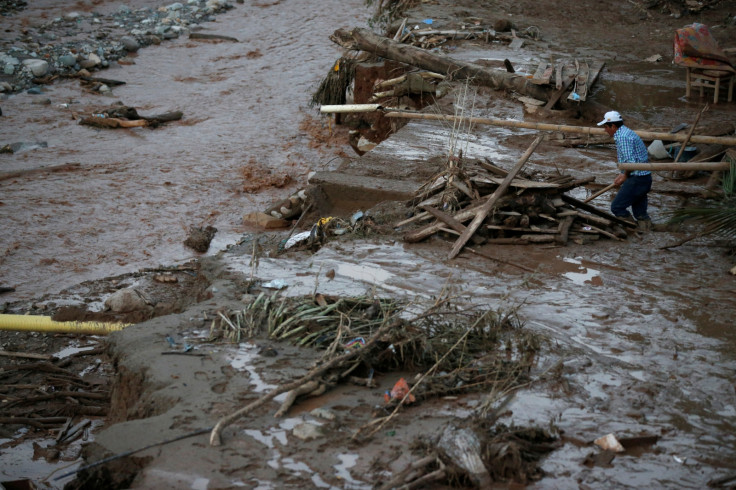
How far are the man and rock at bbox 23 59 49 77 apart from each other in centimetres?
1174

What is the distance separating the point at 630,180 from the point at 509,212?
1359mm

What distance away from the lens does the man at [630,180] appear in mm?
7102

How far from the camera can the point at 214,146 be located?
11.6 m

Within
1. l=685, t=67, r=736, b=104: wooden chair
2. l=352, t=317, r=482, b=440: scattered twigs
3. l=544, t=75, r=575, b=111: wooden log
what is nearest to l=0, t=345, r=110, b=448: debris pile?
l=352, t=317, r=482, b=440: scattered twigs

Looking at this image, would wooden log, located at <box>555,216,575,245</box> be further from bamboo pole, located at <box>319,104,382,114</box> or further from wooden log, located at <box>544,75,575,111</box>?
wooden log, located at <box>544,75,575,111</box>

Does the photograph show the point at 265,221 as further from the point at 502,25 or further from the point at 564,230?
the point at 502,25

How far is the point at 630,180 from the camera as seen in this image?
7.12m

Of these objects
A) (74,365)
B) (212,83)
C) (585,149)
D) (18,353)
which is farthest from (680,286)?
(212,83)

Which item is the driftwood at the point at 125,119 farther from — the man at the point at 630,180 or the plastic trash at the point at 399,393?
the plastic trash at the point at 399,393

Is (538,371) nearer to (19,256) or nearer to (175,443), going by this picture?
(175,443)

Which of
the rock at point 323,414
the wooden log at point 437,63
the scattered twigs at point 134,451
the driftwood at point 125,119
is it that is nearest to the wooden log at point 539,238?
the rock at point 323,414

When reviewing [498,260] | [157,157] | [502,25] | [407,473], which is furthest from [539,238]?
[502,25]

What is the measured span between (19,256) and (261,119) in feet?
19.3

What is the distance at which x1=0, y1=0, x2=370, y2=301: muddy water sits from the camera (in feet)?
27.2
